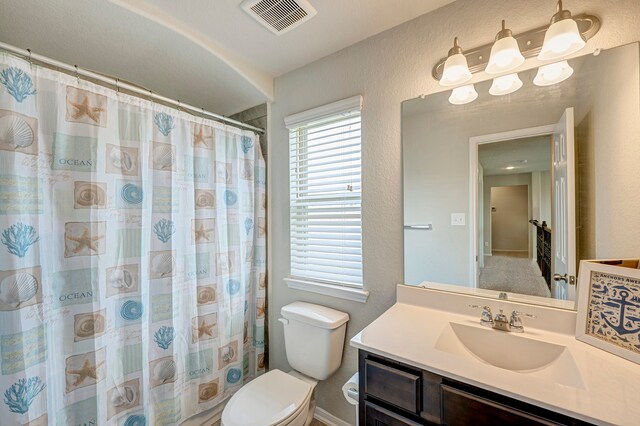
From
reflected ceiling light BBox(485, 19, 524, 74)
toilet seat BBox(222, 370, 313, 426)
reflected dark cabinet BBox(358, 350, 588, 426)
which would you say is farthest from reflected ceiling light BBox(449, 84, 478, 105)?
toilet seat BBox(222, 370, 313, 426)

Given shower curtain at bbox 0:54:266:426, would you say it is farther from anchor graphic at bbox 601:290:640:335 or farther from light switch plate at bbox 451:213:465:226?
anchor graphic at bbox 601:290:640:335

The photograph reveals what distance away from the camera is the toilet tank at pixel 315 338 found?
1.55 metres

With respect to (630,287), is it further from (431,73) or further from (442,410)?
(431,73)

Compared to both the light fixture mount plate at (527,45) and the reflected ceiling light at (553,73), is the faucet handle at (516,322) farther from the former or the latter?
the light fixture mount plate at (527,45)

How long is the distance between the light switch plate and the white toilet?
32.7 inches

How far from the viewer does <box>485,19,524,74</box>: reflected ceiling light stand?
1.08 meters

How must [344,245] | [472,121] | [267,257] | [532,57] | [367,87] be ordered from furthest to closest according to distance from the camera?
[267,257] → [344,245] → [367,87] → [472,121] → [532,57]

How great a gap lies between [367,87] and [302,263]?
123 cm

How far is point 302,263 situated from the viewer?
1.91 m

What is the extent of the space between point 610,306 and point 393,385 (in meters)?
0.81

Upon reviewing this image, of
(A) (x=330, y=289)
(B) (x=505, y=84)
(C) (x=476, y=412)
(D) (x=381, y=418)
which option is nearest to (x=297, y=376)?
(A) (x=330, y=289)

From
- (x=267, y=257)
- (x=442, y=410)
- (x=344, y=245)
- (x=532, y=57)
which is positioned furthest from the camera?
(x=267, y=257)

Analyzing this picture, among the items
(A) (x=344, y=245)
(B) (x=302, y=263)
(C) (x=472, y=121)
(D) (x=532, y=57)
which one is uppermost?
(D) (x=532, y=57)

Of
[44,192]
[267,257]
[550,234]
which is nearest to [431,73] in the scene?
[550,234]
